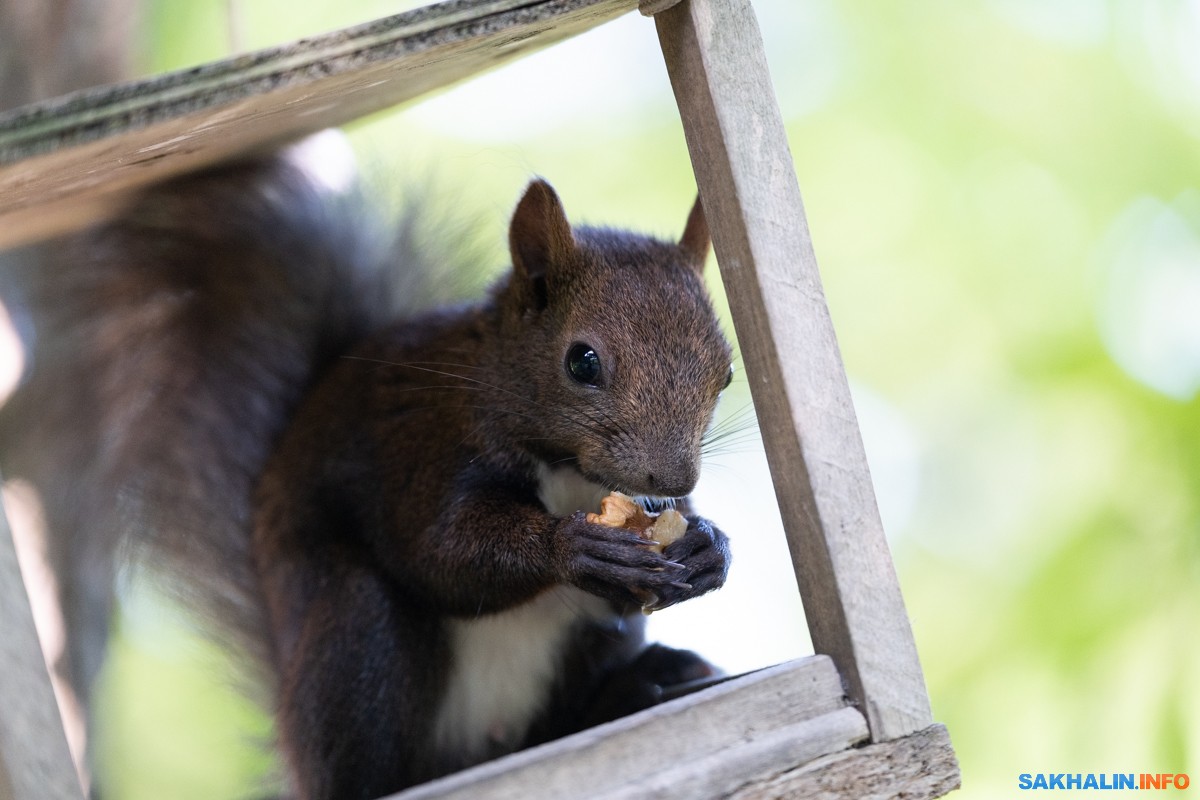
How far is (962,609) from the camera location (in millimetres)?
2906

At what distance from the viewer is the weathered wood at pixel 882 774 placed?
1.18 m

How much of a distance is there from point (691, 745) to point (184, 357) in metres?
1.30

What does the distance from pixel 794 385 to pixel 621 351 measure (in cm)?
29

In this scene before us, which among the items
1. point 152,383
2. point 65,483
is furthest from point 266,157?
point 65,483

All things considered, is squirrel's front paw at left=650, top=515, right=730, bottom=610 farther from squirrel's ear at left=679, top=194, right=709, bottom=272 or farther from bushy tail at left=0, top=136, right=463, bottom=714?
bushy tail at left=0, top=136, right=463, bottom=714

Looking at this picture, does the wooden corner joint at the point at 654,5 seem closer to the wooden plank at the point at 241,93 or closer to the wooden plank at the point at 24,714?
the wooden plank at the point at 241,93

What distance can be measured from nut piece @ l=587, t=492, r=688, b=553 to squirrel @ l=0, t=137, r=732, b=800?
23mm

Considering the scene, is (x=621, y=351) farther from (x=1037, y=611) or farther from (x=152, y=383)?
(x=1037, y=611)

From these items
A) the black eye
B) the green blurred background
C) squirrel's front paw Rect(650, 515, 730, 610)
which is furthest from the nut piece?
the green blurred background

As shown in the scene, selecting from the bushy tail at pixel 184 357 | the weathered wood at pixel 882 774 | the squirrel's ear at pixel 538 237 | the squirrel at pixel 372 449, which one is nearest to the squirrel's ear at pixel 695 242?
the squirrel at pixel 372 449

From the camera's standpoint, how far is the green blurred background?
272 centimetres

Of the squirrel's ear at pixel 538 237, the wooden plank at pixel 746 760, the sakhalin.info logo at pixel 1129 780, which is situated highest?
the squirrel's ear at pixel 538 237

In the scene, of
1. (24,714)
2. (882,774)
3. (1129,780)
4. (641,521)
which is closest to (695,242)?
(641,521)

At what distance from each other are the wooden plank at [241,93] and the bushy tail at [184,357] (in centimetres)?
58
